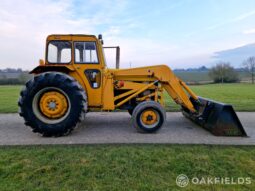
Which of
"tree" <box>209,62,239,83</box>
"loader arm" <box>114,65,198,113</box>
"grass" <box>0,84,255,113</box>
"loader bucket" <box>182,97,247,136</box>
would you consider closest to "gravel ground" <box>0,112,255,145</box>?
"loader bucket" <box>182,97,247,136</box>

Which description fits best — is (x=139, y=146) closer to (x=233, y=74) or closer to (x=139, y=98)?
(x=139, y=98)

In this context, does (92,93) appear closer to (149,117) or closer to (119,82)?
(119,82)

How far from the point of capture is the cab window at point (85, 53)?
15.7 ft

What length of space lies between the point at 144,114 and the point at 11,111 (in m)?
5.41

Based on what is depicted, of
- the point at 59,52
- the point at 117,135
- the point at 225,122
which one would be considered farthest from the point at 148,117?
the point at 59,52

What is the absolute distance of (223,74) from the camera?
4019cm

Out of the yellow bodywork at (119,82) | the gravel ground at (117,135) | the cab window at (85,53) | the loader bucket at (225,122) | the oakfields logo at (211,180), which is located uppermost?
the cab window at (85,53)

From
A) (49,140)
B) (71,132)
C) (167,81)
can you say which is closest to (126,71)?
(167,81)

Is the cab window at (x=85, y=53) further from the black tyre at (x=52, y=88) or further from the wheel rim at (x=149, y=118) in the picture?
the wheel rim at (x=149, y=118)

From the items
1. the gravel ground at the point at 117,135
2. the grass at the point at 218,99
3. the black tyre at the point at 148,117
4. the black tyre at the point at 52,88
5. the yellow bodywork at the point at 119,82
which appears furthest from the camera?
the grass at the point at 218,99

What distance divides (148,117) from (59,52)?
281cm

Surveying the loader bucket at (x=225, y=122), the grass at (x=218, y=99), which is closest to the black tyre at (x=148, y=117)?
the loader bucket at (x=225, y=122)

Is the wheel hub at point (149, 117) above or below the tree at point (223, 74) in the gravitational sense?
below

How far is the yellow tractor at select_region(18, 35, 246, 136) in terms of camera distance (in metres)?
4.32
